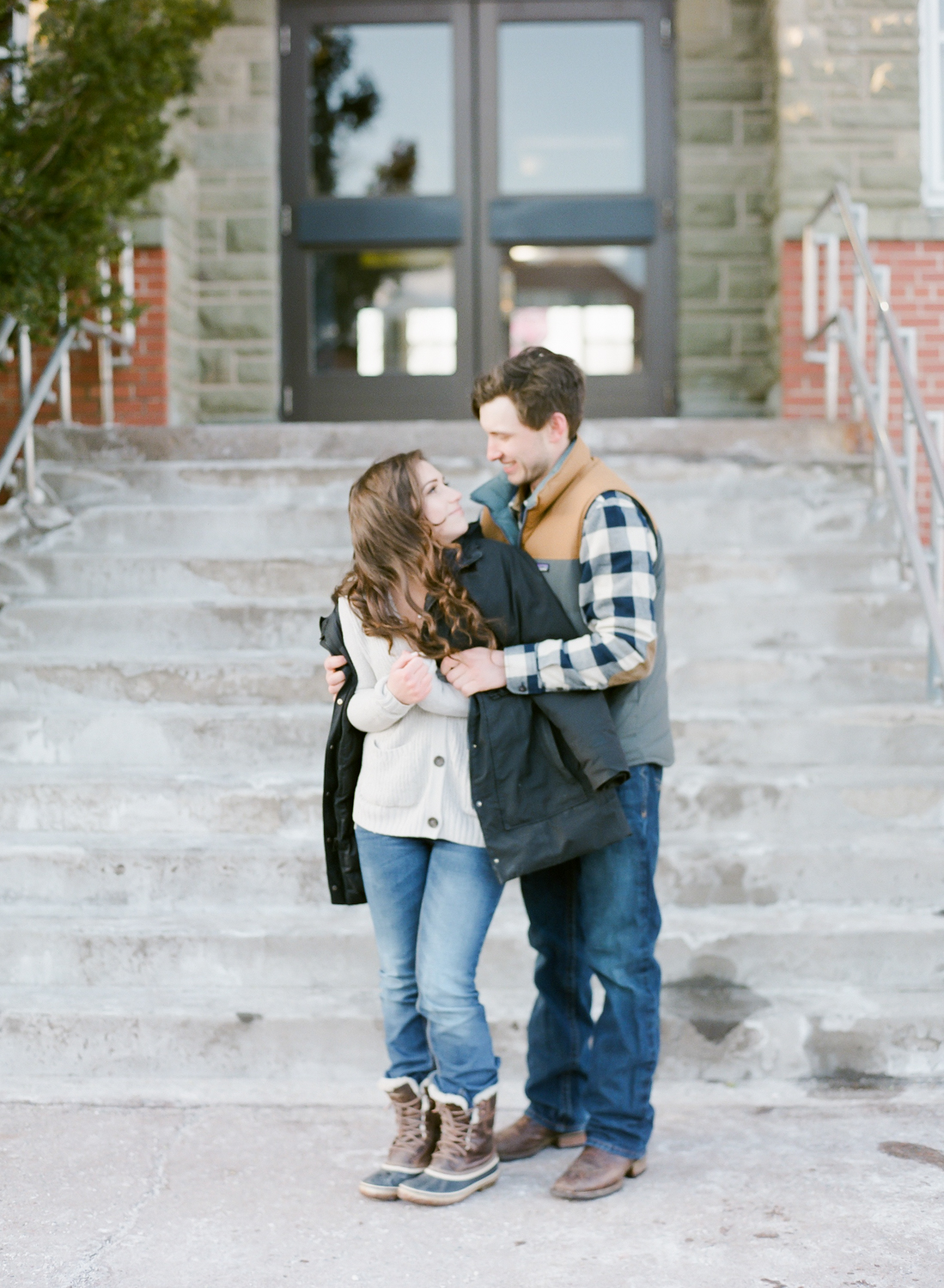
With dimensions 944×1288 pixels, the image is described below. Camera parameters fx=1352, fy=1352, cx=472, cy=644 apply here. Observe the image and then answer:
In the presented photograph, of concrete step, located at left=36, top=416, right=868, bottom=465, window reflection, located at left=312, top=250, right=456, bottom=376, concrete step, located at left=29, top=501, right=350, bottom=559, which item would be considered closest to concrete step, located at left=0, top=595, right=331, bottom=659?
concrete step, located at left=29, top=501, right=350, bottom=559

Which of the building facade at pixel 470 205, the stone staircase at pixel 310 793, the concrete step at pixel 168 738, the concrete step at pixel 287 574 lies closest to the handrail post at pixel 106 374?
the building facade at pixel 470 205

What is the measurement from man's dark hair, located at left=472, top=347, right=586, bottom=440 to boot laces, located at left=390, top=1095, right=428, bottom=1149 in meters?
1.50

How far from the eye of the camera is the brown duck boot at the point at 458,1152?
2873 mm

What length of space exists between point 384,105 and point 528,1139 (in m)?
6.15

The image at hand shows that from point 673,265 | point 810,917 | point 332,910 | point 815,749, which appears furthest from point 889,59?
point 332,910

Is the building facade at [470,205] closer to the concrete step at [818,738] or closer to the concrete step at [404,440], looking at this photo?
the concrete step at [404,440]

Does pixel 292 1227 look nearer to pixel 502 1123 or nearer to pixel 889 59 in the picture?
pixel 502 1123

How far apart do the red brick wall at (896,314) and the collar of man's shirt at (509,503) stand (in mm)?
4195

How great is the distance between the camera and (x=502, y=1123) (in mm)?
3352

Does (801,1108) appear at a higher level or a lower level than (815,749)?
lower

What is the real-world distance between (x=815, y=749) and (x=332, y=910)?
168 centimetres

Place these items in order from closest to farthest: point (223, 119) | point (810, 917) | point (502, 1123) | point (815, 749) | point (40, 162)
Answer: point (502, 1123)
point (810, 917)
point (815, 749)
point (40, 162)
point (223, 119)

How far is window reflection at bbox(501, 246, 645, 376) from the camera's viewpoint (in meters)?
7.62

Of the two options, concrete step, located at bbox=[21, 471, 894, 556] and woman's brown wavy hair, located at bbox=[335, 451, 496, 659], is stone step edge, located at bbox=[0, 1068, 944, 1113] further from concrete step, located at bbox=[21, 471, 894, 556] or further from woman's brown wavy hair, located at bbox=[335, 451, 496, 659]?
concrete step, located at bbox=[21, 471, 894, 556]
